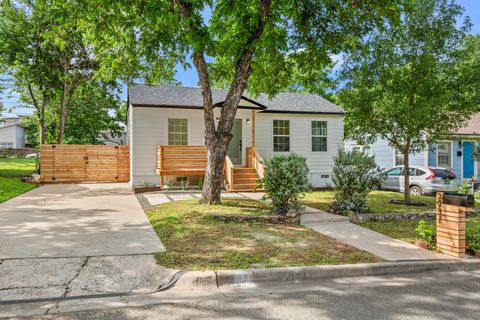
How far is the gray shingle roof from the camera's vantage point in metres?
14.1

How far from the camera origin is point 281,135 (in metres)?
15.7

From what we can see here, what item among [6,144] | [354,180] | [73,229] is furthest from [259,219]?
[6,144]

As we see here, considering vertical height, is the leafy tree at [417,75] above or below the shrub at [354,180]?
above

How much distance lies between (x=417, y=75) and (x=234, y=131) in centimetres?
826

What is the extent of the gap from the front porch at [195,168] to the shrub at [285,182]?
514cm

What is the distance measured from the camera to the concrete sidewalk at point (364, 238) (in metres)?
5.21

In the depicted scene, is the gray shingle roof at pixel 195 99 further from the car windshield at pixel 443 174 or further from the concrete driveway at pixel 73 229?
the concrete driveway at pixel 73 229

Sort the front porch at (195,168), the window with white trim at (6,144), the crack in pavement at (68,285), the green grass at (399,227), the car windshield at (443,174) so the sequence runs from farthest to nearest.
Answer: the window with white trim at (6,144)
the car windshield at (443,174)
the front porch at (195,168)
the green grass at (399,227)
the crack in pavement at (68,285)

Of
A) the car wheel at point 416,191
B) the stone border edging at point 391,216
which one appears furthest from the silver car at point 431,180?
the stone border edging at point 391,216

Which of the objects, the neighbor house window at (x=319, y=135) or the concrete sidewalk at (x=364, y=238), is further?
the neighbor house window at (x=319, y=135)

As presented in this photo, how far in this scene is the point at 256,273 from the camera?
166 inches

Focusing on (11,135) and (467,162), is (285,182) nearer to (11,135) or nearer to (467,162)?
(467,162)

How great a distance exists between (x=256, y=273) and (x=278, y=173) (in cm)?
342

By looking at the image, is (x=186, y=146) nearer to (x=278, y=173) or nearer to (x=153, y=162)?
(x=153, y=162)
